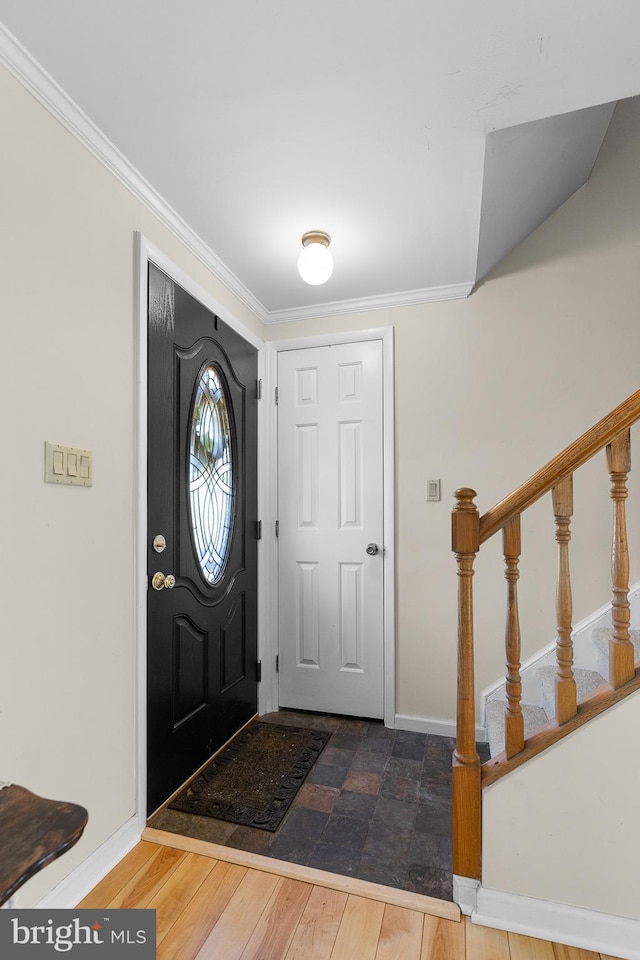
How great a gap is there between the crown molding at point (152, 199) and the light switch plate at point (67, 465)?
3.06ft

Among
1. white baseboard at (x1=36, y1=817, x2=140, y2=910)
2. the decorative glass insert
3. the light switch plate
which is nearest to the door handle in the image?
the decorative glass insert

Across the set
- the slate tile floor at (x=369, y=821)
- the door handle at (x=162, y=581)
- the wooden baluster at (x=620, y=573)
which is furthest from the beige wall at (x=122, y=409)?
the wooden baluster at (x=620, y=573)

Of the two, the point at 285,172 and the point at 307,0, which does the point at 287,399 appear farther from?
the point at 307,0

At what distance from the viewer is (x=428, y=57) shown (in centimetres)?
131

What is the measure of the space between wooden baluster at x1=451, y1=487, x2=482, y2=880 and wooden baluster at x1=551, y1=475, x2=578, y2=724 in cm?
23

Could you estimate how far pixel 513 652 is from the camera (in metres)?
1.48

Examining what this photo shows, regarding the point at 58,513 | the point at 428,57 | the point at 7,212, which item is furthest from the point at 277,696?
the point at 428,57

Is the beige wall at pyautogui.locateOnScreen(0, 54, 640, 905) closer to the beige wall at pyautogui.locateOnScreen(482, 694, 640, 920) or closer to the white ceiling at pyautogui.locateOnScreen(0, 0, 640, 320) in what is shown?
the white ceiling at pyautogui.locateOnScreen(0, 0, 640, 320)

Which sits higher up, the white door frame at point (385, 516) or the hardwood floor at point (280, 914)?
the white door frame at point (385, 516)

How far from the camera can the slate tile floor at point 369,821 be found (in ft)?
5.40

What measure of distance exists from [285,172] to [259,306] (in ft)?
3.57

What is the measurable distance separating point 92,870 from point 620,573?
69.6 inches

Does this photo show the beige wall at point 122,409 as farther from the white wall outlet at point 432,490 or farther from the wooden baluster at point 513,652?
the wooden baluster at point 513,652

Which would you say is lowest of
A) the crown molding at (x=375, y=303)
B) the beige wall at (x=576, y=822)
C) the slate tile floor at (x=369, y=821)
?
the slate tile floor at (x=369, y=821)
